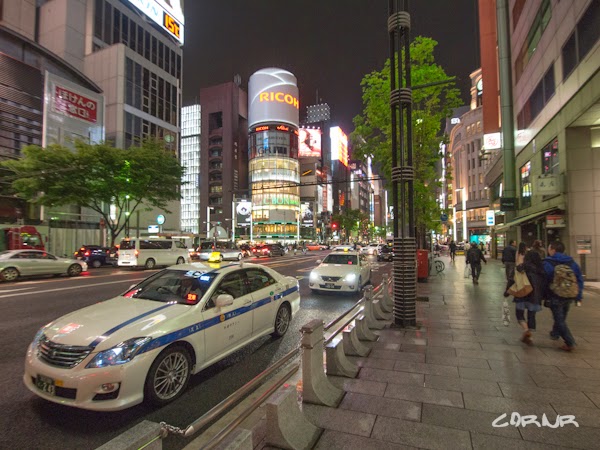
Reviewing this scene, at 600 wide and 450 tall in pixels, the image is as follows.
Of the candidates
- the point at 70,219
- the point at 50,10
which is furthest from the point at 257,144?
the point at 70,219

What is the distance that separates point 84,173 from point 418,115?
76.7 feet

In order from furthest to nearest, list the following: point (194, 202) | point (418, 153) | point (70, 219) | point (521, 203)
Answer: point (194, 202) < point (70, 219) < point (521, 203) < point (418, 153)

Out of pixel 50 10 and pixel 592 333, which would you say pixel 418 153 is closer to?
pixel 592 333

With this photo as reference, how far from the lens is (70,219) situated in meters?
34.2

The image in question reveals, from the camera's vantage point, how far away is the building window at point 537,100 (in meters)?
17.6

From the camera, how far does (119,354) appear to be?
3.64 metres

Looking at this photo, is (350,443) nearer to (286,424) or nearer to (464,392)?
(286,424)

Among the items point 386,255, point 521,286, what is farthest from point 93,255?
point 521,286

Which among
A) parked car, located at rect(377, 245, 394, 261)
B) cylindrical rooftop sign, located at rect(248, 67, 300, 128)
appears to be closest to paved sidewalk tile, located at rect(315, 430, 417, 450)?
parked car, located at rect(377, 245, 394, 261)

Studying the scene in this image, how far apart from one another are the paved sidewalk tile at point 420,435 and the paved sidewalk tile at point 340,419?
10cm

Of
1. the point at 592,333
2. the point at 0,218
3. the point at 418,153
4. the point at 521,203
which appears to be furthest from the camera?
the point at 0,218

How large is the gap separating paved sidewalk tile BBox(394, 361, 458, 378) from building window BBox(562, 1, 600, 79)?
13.9 m

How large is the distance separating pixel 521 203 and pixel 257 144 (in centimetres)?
8284

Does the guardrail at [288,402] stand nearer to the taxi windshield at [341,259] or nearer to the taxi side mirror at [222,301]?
the taxi side mirror at [222,301]
